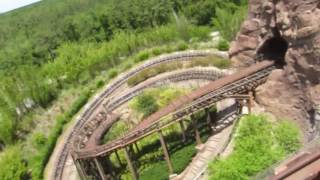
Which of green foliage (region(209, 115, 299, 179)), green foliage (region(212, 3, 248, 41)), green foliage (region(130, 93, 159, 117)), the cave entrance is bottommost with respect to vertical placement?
green foliage (region(209, 115, 299, 179))

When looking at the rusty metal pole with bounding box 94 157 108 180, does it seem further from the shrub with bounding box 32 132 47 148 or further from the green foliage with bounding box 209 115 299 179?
the shrub with bounding box 32 132 47 148

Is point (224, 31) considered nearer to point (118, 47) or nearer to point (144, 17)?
point (118, 47)

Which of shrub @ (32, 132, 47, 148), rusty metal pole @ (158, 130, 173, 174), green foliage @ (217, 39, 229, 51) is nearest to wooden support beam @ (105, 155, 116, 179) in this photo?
rusty metal pole @ (158, 130, 173, 174)

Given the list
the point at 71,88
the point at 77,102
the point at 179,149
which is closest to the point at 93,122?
the point at 77,102

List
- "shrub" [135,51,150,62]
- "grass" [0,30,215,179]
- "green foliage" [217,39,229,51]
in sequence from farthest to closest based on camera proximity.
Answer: "shrub" [135,51,150,62] → "green foliage" [217,39,229,51] → "grass" [0,30,215,179]

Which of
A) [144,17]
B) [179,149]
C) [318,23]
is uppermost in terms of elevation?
[144,17]
